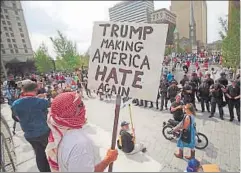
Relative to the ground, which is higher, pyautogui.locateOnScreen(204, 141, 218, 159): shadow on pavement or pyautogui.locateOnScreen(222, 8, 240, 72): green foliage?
pyautogui.locateOnScreen(222, 8, 240, 72): green foliage

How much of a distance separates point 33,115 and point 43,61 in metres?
36.1

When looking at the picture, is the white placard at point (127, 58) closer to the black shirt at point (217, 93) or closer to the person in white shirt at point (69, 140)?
the person in white shirt at point (69, 140)

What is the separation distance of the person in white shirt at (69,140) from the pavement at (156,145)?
9.93 ft

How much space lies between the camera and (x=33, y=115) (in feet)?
10.0

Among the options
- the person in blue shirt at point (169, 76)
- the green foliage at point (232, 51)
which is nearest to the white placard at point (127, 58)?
the person in blue shirt at point (169, 76)

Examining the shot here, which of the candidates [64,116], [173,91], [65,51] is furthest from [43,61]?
[64,116]

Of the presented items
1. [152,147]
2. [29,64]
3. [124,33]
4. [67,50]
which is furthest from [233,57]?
[29,64]

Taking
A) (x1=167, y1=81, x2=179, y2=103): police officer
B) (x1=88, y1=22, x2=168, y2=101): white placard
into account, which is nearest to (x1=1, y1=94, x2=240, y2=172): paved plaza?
(x1=167, y1=81, x2=179, y2=103): police officer

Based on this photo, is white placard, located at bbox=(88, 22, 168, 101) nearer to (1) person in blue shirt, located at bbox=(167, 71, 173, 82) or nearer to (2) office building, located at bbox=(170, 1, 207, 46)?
(1) person in blue shirt, located at bbox=(167, 71, 173, 82)

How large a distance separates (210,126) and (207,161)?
2240 millimetres

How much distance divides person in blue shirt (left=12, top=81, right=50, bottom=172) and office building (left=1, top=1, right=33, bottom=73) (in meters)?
61.7

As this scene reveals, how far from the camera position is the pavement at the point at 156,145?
15.0ft

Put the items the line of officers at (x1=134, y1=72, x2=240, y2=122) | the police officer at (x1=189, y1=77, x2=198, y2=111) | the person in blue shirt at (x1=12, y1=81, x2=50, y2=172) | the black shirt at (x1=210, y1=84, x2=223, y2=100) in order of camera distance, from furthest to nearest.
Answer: the police officer at (x1=189, y1=77, x2=198, y2=111) → the black shirt at (x1=210, y1=84, x2=223, y2=100) → the line of officers at (x1=134, y1=72, x2=240, y2=122) → the person in blue shirt at (x1=12, y1=81, x2=50, y2=172)

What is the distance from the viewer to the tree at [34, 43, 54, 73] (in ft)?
119
